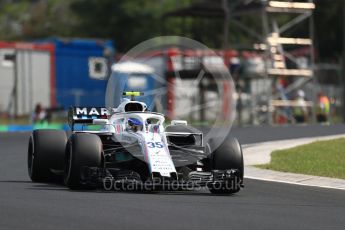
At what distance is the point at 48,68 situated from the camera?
1795 inches

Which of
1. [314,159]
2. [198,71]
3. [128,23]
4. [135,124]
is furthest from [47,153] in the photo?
[128,23]

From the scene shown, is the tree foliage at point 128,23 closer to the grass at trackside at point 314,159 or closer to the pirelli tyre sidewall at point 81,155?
the grass at trackside at point 314,159

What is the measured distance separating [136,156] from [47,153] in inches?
86.7

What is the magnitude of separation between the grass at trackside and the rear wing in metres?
4.25

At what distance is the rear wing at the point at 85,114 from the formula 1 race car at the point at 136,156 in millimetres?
308

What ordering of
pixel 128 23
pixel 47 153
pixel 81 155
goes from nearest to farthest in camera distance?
pixel 81 155 → pixel 47 153 → pixel 128 23

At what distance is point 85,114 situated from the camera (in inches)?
626

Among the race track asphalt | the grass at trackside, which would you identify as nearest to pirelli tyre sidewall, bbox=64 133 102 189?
the race track asphalt

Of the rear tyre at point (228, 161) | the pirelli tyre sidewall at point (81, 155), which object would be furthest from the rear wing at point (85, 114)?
the rear tyre at point (228, 161)

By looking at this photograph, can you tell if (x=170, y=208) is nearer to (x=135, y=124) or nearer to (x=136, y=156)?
(x=136, y=156)

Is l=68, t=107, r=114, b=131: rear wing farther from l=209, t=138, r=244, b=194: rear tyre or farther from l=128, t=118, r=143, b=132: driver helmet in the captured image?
l=209, t=138, r=244, b=194: rear tyre

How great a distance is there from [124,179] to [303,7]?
2931 centimetres

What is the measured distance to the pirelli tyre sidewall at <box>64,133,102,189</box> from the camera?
45.0 feet

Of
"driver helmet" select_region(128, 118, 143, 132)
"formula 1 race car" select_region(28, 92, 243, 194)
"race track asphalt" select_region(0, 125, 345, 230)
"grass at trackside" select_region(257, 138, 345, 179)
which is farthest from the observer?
"grass at trackside" select_region(257, 138, 345, 179)
